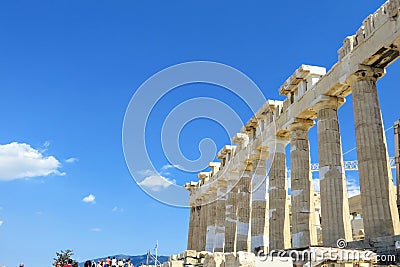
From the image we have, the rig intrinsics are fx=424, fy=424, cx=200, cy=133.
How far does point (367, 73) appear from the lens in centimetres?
1995

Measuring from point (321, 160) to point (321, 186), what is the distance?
1.40 m

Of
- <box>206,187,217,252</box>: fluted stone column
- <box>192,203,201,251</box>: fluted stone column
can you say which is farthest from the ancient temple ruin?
<box>192,203,201,251</box>: fluted stone column

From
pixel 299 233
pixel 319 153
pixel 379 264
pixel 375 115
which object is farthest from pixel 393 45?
pixel 299 233

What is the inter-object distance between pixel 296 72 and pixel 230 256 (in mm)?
16246

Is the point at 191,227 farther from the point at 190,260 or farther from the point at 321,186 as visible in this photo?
the point at 321,186

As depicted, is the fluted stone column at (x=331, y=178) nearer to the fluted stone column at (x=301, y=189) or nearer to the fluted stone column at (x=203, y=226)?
the fluted stone column at (x=301, y=189)

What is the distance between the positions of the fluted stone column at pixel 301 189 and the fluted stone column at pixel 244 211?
9581 mm

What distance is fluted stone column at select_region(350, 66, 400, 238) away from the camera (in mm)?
17562

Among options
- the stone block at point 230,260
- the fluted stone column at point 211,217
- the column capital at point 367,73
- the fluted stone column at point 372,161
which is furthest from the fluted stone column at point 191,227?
the stone block at point 230,260

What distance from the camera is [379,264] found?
1498 cm

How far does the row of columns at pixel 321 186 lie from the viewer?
18156 mm

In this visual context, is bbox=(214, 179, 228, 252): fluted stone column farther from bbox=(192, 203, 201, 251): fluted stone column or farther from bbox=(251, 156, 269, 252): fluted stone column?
bbox=(251, 156, 269, 252): fluted stone column

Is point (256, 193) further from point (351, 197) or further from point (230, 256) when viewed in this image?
point (230, 256)

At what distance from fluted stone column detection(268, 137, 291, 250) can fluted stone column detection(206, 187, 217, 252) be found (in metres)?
14.1
